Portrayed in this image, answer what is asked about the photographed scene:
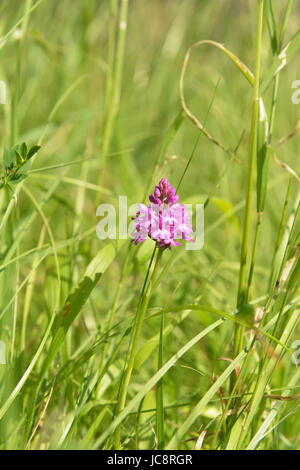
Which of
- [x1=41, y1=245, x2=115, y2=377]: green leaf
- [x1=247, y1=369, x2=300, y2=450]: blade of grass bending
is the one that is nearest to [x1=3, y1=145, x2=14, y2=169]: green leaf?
[x1=41, y1=245, x2=115, y2=377]: green leaf

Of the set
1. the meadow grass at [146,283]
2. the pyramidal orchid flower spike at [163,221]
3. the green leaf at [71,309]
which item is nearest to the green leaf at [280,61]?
the meadow grass at [146,283]

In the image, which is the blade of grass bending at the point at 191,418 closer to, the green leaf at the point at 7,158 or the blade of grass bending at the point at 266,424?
the blade of grass bending at the point at 266,424

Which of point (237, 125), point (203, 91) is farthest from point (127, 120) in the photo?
point (237, 125)

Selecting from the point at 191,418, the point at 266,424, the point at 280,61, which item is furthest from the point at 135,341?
the point at 280,61

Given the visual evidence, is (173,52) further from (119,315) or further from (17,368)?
(17,368)

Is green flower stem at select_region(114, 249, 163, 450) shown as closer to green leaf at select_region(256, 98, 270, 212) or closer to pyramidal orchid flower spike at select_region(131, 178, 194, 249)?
pyramidal orchid flower spike at select_region(131, 178, 194, 249)
